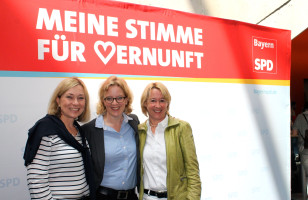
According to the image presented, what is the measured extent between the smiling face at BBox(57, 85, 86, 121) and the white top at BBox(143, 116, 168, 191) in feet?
1.65

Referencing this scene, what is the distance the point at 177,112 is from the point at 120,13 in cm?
105

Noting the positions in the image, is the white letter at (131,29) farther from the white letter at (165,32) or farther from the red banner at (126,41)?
the white letter at (165,32)

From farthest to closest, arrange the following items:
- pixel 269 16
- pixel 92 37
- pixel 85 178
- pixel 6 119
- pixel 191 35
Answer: pixel 269 16
pixel 191 35
pixel 92 37
pixel 6 119
pixel 85 178

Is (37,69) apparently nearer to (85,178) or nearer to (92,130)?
(92,130)

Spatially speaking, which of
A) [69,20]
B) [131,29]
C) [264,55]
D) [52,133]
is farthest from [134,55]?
[264,55]

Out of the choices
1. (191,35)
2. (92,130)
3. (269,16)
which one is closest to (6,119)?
(92,130)

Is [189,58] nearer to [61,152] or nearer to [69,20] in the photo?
[69,20]

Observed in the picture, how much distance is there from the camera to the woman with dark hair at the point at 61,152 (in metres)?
1.48

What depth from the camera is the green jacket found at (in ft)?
5.82

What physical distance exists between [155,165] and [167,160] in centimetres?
9

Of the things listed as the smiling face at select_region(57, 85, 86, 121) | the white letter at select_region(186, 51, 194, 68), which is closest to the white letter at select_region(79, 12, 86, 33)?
the smiling face at select_region(57, 85, 86, 121)

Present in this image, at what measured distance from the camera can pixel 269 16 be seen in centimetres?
388

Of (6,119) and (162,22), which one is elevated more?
(162,22)

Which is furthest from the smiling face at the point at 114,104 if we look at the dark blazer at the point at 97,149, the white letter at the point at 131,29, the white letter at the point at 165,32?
the white letter at the point at 165,32
